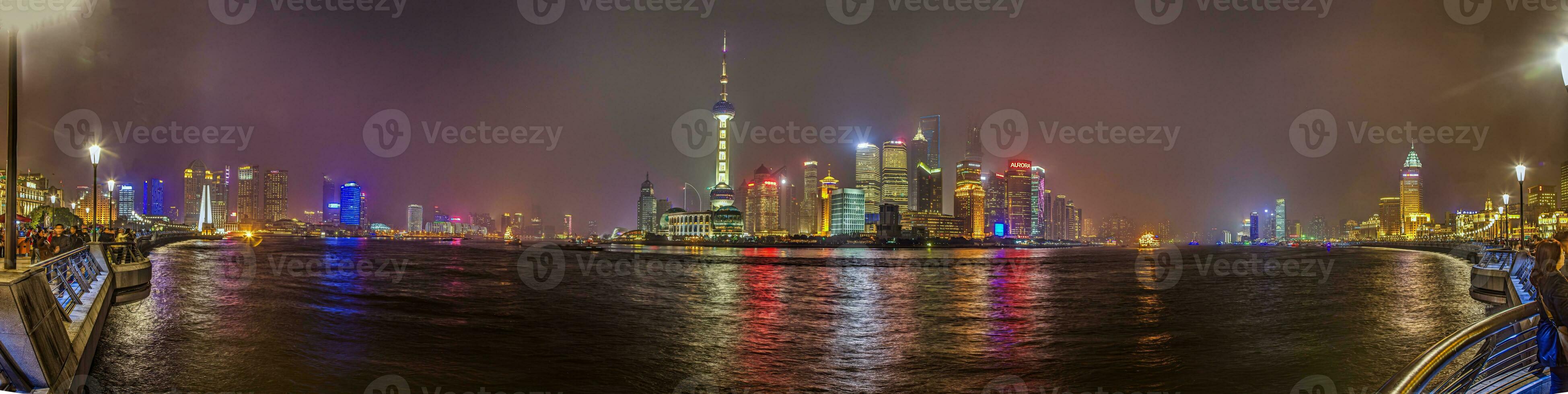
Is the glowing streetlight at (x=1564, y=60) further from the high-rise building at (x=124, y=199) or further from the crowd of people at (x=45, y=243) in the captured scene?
the high-rise building at (x=124, y=199)

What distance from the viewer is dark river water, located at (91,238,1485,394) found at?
1209 centimetres

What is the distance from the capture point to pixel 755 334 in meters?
17.8

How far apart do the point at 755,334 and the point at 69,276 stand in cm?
1538

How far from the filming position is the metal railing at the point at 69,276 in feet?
39.9

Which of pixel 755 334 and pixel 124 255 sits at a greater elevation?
pixel 124 255

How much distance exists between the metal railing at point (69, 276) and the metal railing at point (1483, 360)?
14.4 meters

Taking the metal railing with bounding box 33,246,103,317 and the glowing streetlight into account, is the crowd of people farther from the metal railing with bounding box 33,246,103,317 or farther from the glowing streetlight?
the glowing streetlight

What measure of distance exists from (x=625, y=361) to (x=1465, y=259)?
86066mm

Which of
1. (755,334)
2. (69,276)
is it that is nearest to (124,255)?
(69,276)

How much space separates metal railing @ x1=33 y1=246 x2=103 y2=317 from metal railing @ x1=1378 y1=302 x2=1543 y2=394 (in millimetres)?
14436

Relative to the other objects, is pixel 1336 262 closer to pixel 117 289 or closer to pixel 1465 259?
pixel 1465 259

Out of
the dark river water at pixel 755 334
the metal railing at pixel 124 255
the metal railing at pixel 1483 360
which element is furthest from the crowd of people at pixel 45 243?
the metal railing at pixel 1483 360

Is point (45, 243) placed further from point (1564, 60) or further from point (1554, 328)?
point (1564, 60)

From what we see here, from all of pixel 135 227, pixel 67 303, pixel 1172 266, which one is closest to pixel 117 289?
pixel 67 303
